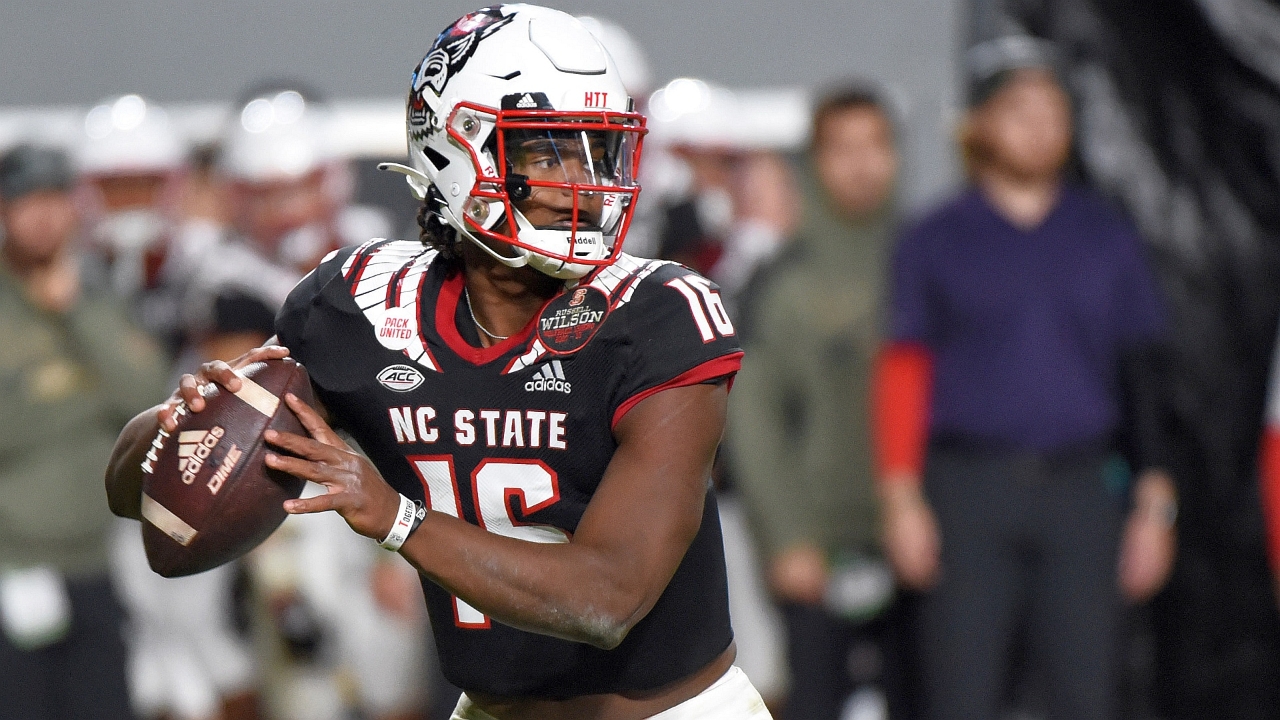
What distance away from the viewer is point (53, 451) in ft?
13.8

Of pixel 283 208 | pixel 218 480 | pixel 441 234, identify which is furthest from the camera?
pixel 283 208

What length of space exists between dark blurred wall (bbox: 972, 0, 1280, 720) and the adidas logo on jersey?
2477 millimetres

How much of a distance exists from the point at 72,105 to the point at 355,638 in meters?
2.24

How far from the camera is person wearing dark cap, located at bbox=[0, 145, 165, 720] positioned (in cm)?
411

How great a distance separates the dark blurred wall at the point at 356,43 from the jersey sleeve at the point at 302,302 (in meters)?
2.94

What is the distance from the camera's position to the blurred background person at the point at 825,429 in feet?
14.4

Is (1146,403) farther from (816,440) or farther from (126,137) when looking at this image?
(126,137)

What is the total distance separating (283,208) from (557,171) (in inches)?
96.8

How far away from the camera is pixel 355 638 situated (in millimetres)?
4441

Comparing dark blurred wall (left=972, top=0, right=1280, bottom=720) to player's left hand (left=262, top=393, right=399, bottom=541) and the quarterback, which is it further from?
player's left hand (left=262, top=393, right=399, bottom=541)

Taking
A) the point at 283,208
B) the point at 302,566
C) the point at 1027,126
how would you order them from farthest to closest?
1. the point at 283,208
2. the point at 302,566
3. the point at 1027,126

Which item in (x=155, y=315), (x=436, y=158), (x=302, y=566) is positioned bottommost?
(x=302, y=566)

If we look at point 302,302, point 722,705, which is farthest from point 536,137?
point 722,705

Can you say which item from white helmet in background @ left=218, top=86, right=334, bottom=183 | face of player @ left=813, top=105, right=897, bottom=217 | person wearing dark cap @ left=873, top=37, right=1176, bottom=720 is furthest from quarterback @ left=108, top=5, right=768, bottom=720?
white helmet in background @ left=218, top=86, right=334, bottom=183
